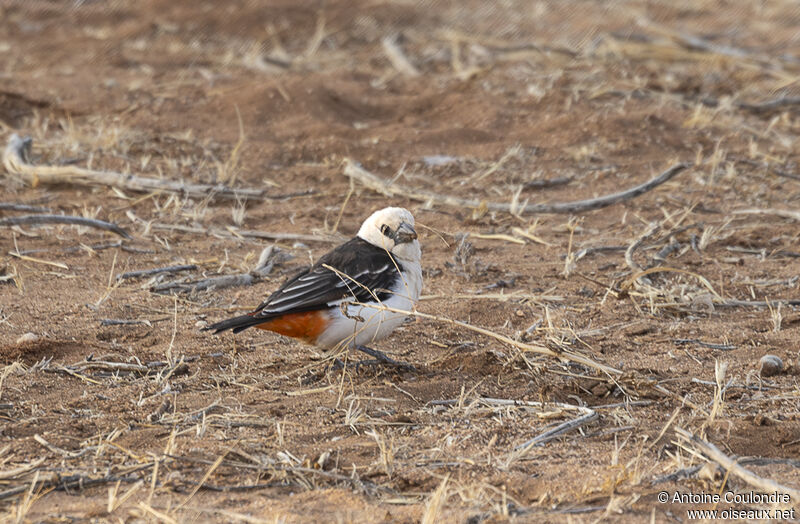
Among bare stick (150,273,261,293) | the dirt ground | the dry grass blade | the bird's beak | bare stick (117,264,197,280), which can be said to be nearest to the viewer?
the dry grass blade

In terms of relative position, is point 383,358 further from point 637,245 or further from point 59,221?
point 59,221

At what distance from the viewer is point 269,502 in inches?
130

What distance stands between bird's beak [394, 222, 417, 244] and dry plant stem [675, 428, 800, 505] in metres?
1.70

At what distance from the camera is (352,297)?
4.61 metres

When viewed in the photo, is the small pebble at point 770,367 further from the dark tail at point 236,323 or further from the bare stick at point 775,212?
the bare stick at point 775,212

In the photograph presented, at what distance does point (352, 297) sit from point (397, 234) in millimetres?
486

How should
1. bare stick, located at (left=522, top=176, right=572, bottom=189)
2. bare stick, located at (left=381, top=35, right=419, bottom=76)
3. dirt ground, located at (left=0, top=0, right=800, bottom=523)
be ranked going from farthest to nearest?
bare stick, located at (left=381, top=35, right=419, bottom=76)
bare stick, located at (left=522, top=176, right=572, bottom=189)
dirt ground, located at (left=0, top=0, right=800, bottom=523)

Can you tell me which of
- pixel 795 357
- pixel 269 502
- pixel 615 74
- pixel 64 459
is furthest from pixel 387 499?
pixel 615 74

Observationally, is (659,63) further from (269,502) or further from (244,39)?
(269,502)

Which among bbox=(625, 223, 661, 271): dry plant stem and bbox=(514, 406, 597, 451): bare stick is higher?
bbox=(514, 406, 597, 451): bare stick

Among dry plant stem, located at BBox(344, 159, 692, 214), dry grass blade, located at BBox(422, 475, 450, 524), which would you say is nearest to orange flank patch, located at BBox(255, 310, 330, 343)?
dry grass blade, located at BBox(422, 475, 450, 524)

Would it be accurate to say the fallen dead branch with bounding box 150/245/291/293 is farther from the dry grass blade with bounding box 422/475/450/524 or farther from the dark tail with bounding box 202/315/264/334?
the dry grass blade with bounding box 422/475/450/524

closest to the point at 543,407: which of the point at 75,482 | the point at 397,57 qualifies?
the point at 75,482

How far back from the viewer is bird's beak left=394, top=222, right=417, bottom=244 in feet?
16.1
